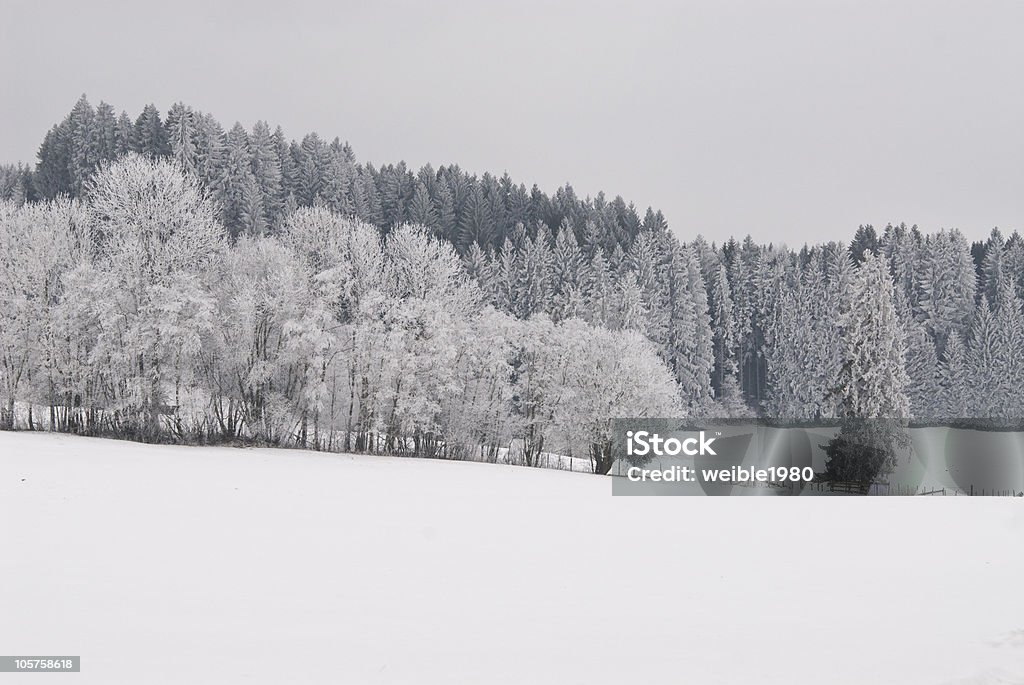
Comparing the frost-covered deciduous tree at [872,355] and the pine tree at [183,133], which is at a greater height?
the pine tree at [183,133]

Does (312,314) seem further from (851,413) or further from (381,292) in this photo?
(851,413)

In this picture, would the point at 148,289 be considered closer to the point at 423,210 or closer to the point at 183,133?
the point at 183,133

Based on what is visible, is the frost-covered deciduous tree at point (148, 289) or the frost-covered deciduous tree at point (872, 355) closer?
the frost-covered deciduous tree at point (148, 289)

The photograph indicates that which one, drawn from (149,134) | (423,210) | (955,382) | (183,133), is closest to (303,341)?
(183,133)

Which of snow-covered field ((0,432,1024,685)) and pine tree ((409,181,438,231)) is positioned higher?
pine tree ((409,181,438,231))

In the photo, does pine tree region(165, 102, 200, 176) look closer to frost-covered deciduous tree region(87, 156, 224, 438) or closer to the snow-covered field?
frost-covered deciduous tree region(87, 156, 224, 438)

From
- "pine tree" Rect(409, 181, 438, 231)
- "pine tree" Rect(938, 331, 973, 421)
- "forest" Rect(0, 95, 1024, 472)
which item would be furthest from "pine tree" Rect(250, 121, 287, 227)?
"pine tree" Rect(938, 331, 973, 421)

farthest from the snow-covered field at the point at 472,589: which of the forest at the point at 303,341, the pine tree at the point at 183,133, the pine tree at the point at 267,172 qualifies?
the pine tree at the point at 267,172

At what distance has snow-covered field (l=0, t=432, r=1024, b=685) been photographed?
32.4 ft

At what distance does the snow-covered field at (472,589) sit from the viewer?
32.4ft

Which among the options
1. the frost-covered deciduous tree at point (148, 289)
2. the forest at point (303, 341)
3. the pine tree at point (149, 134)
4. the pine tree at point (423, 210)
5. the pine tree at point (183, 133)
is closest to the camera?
the frost-covered deciduous tree at point (148, 289)

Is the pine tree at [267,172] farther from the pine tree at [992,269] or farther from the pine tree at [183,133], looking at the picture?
the pine tree at [992,269]

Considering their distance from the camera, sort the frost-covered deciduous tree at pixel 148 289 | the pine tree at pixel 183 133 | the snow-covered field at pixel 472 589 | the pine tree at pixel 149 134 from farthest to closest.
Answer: the pine tree at pixel 149 134, the pine tree at pixel 183 133, the frost-covered deciduous tree at pixel 148 289, the snow-covered field at pixel 472 589

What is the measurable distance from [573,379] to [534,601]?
4198 cm
